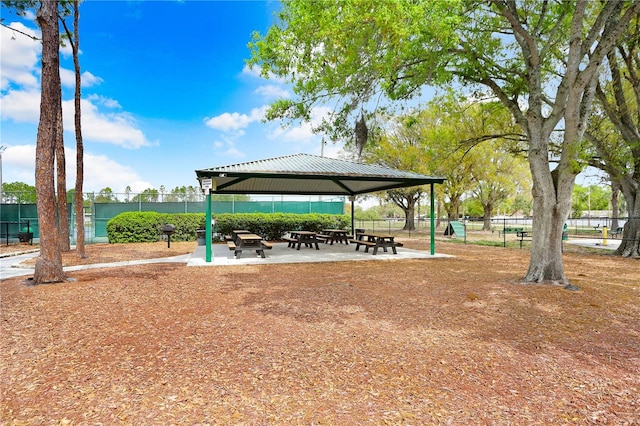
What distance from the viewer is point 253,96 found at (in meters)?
17.5

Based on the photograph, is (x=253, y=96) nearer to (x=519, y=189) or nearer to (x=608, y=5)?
(x=608, y=5)

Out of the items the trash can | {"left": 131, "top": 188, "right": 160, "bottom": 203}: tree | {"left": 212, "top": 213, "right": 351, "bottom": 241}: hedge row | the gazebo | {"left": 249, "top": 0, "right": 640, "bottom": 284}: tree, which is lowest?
the trash can

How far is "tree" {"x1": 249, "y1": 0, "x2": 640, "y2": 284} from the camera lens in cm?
603

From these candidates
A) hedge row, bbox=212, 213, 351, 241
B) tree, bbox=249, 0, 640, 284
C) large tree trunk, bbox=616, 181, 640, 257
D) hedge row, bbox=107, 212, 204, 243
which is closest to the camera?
tree, bbox=249, 0, 640, 284

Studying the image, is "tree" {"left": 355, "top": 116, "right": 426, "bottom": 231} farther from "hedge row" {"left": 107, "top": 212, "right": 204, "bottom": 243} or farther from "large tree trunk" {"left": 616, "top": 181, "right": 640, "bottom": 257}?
"hedge row" {"left": 107, "top": 212, "right": 204, "bottom": 243}

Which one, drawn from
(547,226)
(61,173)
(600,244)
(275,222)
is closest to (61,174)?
(61,173)

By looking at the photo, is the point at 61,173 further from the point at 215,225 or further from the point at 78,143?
the point at 215,225

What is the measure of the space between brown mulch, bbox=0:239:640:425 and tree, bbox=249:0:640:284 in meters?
1.92

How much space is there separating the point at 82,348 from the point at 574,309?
6338 mm

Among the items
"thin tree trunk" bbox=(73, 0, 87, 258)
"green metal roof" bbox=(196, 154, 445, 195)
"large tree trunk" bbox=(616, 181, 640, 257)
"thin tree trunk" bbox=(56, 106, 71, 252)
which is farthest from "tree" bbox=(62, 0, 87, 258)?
"large tree trunk" bbox=(616, 181, 640, 257)

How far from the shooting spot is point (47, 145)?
22.4ft

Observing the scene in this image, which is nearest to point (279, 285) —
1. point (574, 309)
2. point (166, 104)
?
point (574, 309)

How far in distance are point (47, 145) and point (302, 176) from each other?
6058mm

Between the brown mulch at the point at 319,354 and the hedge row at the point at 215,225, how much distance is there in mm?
9715
